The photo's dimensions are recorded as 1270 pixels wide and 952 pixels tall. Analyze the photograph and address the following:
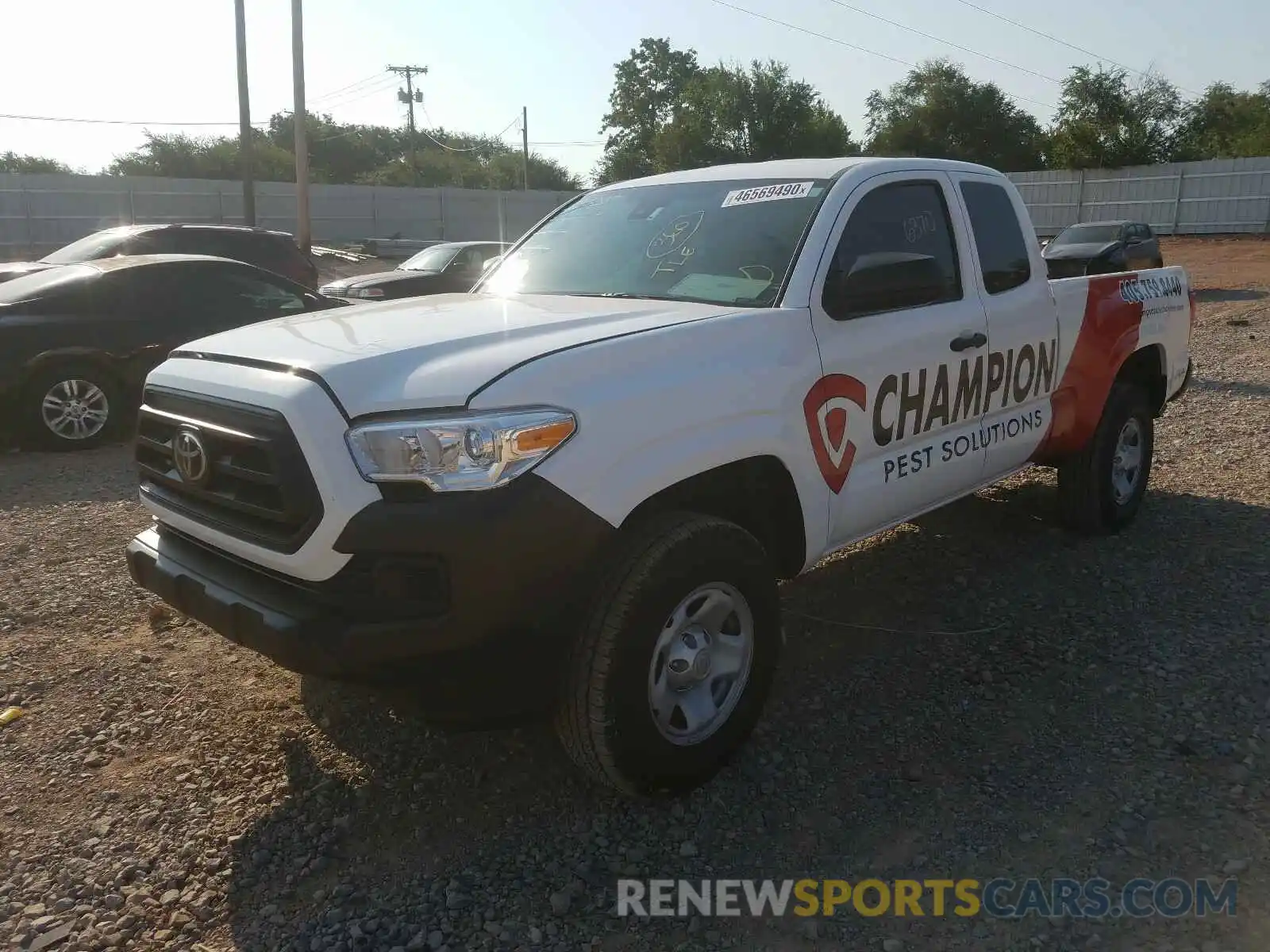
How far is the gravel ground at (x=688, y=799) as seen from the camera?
2.59 metres

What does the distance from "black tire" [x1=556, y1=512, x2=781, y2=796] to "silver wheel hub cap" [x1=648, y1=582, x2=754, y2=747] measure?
4 cm

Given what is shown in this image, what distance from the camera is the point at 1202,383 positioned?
984 cm

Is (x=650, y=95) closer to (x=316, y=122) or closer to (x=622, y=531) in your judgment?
(x=316, y=122)

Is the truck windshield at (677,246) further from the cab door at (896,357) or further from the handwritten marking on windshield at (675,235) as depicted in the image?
the cab door at (896,357)

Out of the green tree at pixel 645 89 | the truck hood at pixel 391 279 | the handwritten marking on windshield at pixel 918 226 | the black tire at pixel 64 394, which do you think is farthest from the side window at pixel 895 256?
the green tree at pixel 645 89

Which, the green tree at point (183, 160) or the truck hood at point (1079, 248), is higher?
the green tree at point (183, 160)

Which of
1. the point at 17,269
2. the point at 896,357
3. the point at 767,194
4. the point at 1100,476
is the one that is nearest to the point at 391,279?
the point at 17,269

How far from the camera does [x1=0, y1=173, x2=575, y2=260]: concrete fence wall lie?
102ft

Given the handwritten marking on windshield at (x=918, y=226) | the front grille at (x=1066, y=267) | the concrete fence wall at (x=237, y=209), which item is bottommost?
the front grille at (x=1066, y=267)

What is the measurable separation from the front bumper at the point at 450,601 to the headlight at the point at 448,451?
4cm

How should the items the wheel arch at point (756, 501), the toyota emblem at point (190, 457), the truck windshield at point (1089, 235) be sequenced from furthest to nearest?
the truck windshield at point (1089, 235) → the wheel arch at point (756, 501) → the toyota emblem at point (190, 457)

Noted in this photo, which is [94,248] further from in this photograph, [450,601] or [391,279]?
[450,601]

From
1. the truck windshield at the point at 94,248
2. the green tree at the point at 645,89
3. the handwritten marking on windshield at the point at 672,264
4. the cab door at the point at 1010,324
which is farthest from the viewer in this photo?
the green tree at the point at 645,89

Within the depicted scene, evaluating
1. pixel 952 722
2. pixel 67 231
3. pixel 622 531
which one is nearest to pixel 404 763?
pixel 622 531
